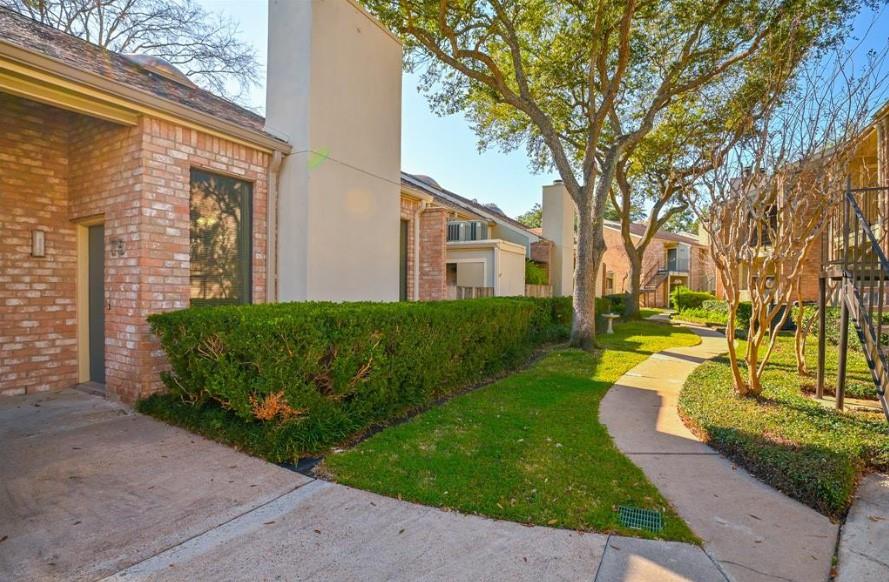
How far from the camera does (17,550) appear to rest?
8.52 feet

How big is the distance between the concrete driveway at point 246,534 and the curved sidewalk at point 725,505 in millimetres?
292

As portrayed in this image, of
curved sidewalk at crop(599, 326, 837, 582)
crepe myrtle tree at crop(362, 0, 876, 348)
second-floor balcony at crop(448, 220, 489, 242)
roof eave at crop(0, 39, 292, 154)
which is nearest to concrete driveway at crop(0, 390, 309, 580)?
curved sidewalk at crop(599, 326, 837, 582)

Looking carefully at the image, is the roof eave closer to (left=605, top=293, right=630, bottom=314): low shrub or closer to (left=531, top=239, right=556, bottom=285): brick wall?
(left=531, top=239, right=556, bottom=285): brick wall

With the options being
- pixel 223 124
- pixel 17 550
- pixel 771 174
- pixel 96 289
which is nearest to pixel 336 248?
pixel 223 124

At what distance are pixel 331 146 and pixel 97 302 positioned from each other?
3.68m

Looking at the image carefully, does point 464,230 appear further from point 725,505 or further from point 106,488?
point 106,488

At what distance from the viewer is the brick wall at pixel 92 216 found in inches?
194

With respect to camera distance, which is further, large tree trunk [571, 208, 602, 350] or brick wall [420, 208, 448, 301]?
large tree trunk [571, 208, 602, 350]

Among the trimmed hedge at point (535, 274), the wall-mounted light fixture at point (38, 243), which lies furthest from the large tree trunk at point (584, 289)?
the wall-mounted light fixture at point (38, 243)

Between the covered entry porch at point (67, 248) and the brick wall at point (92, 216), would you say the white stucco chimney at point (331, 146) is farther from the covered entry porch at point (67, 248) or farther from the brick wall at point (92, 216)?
the covered entry porch at point (67, 248)

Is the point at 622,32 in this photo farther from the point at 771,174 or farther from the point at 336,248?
the point at 336,248

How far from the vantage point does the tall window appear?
548 centimetres

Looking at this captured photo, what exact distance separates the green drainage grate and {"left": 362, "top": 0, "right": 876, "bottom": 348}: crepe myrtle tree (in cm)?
763

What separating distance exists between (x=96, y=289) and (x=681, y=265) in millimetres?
33383
